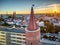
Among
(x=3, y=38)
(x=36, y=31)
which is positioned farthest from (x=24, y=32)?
(x=3, y=38)

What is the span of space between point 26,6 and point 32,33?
0.52m

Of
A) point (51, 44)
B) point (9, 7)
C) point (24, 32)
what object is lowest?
point (51, 44)

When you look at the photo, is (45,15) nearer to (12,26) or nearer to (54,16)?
(54,16)

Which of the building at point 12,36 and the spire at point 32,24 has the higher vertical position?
the spire at point 32,24

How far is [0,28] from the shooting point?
2.92m

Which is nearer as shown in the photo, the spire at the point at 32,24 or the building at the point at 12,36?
the spire at the point at 32,24

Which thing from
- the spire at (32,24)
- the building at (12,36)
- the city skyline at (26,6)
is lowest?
the building at (12,36)

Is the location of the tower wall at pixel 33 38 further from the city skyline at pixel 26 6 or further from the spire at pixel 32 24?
the city skyline at pixel 26 6

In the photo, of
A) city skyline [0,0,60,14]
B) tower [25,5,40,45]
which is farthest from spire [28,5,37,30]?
city skyline [0,0,60,14]

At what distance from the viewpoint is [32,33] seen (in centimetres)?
258

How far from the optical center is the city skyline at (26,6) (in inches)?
104

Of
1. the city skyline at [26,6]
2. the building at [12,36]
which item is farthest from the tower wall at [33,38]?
the city skyline at [26,6]

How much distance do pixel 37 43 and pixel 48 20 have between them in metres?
0.44

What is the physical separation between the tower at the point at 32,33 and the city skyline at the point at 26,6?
0.66ft
